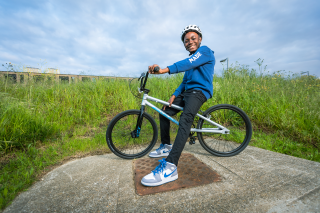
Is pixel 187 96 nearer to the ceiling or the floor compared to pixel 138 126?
nearer to the ceiling

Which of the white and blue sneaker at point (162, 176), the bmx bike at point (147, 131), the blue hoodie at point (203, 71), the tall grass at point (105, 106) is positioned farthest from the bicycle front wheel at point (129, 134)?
the tall grass at point (105, 106)

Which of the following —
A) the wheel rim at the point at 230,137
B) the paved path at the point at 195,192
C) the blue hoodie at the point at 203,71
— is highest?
the blue hoodie at the point at 203,71

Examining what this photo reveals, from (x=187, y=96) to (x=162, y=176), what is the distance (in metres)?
1.21

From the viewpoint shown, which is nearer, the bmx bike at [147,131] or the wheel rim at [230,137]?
the bmx bike at [147,131]

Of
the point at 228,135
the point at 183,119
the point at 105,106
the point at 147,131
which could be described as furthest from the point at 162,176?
the point at 105,106

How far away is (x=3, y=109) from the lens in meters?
2.83

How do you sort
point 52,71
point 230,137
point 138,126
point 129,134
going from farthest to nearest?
point 52,71 → point 230,137 → point 129,134 → point 138,126

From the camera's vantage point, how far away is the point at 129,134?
2707 millimetres

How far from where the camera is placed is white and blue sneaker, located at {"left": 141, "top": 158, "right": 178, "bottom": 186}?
5.72 ft

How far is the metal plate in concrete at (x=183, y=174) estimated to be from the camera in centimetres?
169

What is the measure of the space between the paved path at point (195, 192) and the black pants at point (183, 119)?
47 cm

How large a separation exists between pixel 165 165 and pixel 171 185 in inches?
9.1

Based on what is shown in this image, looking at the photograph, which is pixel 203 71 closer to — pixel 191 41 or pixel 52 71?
pixel 191 41

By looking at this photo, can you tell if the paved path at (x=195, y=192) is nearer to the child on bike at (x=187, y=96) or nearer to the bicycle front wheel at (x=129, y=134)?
the child on bike at (x=187, y=96)
